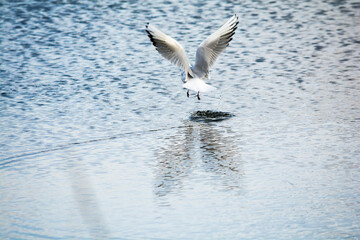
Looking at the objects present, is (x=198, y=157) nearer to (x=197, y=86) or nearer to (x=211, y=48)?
(x=197, y=86)

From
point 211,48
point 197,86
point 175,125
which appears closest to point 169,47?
point 211,48

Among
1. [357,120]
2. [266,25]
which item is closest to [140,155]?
[357,120]

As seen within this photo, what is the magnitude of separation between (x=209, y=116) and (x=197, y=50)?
3.17ft

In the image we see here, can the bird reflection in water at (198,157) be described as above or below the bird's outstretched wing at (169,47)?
below

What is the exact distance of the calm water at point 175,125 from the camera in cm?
447

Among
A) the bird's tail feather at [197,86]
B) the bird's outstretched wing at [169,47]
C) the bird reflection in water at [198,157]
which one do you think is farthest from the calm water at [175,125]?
the bird's outstretched wing at [169,47]

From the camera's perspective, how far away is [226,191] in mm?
4875

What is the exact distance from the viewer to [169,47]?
766cm

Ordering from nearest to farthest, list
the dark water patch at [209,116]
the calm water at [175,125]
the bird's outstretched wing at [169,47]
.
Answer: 1. the calm water at [175,125]
2. the dark water patch at [209,116]
3. the bird's outstretched wing at [169,47]

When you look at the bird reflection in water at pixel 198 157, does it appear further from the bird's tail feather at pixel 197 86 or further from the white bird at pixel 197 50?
the white bird at pixel 197 50

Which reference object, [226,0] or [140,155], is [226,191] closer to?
[140,155]

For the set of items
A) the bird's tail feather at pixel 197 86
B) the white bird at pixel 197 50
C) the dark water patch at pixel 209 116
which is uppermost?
the white bird at pixel 197 50

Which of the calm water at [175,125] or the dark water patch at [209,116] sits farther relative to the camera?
the dark water patch at [209,116]

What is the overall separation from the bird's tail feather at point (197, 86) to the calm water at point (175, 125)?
243 millimetres
